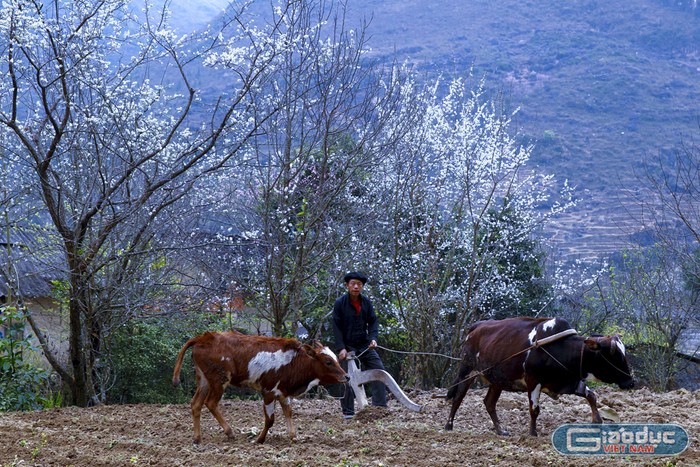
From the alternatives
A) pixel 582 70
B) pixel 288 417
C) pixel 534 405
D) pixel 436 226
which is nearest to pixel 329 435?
pixel 288 417

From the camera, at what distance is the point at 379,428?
9914 millimetres

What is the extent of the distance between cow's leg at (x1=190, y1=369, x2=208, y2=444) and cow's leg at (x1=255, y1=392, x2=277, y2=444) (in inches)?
25.1

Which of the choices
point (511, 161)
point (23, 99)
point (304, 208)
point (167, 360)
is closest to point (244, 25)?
point (304, 208)

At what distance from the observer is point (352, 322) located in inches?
444

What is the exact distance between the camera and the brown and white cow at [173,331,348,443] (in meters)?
9.38

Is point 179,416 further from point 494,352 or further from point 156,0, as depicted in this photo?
point 156,0

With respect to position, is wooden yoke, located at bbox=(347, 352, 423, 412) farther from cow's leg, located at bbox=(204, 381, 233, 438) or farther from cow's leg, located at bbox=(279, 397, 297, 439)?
cow's leg, located at bbox=(204, 381, 233, 438)

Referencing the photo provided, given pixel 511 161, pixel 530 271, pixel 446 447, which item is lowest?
pixel 446 447

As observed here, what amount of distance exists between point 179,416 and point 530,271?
12471 mm

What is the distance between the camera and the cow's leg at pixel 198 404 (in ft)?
29.9

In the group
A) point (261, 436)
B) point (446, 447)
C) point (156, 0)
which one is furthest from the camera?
point (156, 0)

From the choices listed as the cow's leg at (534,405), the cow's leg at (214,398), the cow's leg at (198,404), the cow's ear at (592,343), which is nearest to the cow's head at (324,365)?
the cow's leg at (214,398)

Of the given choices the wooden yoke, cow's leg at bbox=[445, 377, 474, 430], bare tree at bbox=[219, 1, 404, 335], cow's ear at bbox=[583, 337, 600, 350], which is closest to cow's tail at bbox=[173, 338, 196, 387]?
the wooden yoke

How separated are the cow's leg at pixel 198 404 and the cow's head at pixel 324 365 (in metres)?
1.22
